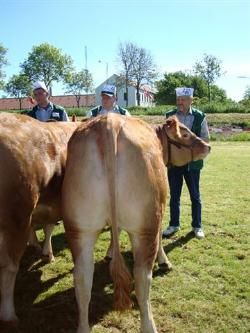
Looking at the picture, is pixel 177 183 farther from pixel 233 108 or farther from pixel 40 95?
pixel 233 108

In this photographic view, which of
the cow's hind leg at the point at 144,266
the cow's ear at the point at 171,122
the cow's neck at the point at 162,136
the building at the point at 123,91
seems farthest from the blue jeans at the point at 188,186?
the building at the point at 123,91

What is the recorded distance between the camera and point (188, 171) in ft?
24.5

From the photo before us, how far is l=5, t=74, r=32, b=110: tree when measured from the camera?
83.0 metres

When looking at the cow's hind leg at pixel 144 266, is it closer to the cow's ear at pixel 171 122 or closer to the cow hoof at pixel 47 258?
the cow's ear at pixel 171 122

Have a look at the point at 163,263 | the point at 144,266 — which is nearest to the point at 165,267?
the point at 163,263

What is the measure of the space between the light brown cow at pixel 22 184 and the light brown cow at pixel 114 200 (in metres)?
0.48

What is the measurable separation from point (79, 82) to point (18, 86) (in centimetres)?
1182

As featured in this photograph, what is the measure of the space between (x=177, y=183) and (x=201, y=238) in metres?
1.01

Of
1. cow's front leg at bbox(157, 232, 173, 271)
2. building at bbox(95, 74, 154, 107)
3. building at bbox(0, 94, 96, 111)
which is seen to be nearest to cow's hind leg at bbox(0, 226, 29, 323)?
cow's front leg at bbox(157, 232, 173, 271)

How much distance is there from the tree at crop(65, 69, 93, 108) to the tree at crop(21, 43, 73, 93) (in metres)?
1.33

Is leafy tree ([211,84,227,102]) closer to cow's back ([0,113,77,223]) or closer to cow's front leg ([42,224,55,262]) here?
cow's front leg ([42,224,55,262])

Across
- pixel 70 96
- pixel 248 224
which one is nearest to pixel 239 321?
pixel 248 224

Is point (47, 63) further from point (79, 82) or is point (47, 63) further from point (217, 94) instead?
point (217, 94)

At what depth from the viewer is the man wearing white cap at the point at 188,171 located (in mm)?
7164
